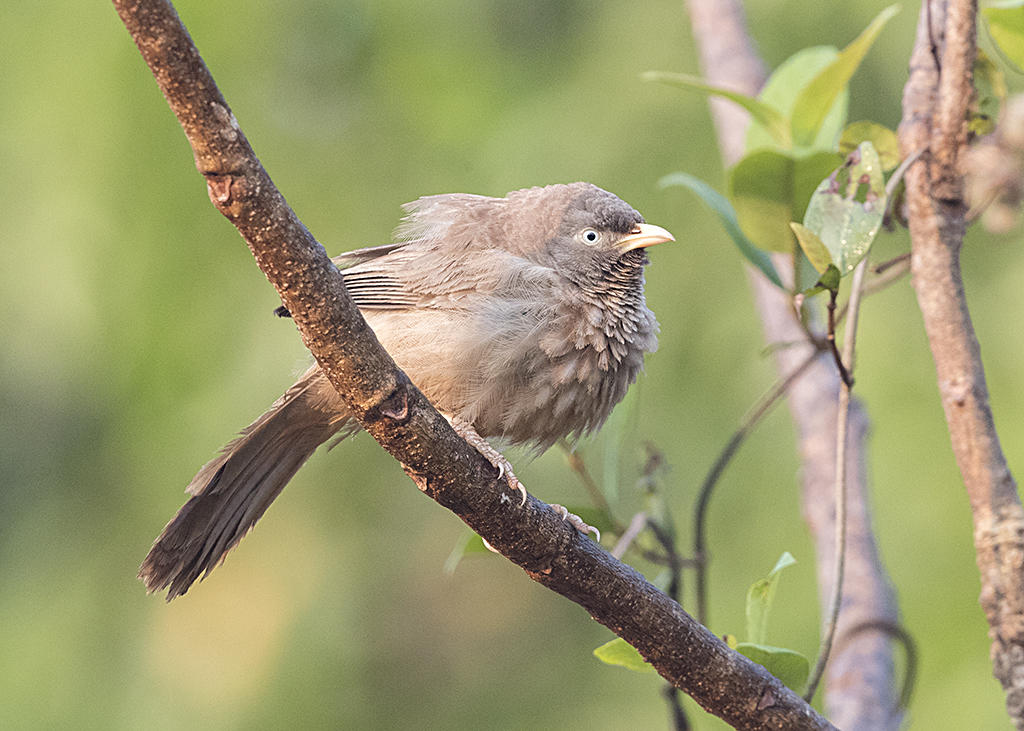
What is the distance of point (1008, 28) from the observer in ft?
9.24

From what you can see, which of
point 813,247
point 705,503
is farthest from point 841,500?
point 705,503

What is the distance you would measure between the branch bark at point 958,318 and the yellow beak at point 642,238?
80 cm

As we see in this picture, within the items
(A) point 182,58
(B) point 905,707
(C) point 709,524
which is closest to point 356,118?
(C) point 709,524

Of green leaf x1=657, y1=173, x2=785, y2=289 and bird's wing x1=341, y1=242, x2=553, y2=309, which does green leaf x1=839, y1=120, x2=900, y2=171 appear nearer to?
green leaf x1=657, y1=173, x2=785, y2=289

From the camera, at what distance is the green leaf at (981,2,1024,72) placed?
9.09 feet

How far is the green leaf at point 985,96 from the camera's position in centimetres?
275

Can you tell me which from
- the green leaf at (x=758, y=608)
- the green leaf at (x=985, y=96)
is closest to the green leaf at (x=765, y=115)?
the green leaf at (x=985, y=96)

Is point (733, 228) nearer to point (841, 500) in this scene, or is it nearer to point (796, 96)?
point (796, 96)

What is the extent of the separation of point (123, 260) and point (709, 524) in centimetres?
282

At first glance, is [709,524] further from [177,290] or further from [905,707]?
[177,290]

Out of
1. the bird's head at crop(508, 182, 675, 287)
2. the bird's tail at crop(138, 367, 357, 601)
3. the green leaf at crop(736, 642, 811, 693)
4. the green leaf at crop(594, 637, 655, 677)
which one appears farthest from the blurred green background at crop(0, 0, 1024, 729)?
the green leaf at crop(594, 637, 655, 677)

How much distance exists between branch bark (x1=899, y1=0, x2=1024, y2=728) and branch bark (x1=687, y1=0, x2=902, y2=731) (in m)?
0.51

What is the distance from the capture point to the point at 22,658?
5023mm

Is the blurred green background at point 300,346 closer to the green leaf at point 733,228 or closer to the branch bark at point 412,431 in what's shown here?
the green leaf at point 733,228
